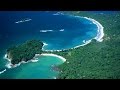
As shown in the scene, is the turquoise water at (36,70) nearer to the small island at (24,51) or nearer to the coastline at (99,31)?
the small island at (24,51)

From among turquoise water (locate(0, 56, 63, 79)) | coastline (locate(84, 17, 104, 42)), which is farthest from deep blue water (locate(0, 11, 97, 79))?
turquoise water (locate(0, 56, 63, 79))

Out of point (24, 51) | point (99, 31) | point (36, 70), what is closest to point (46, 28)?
point (24, 51)

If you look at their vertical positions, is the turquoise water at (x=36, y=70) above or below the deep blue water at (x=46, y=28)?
below

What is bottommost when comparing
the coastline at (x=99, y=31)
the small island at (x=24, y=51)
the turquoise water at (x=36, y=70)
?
the turquoise water at (x=36, y=70)

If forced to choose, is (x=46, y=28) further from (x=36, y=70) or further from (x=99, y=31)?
(x=99, y=31)

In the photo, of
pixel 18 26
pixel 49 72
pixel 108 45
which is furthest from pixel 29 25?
pixel 108 45

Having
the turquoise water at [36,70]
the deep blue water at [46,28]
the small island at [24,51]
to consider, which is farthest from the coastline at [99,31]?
the small island at [24,51]

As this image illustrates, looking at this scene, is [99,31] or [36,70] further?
[99,31]
